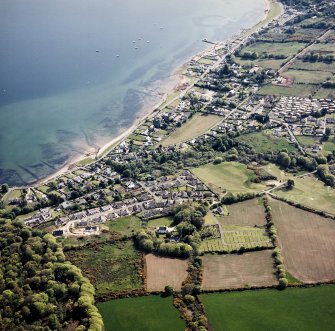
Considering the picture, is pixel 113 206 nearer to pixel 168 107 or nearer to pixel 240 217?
pixel 240 217

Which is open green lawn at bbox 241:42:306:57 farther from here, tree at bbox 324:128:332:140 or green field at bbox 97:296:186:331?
green field at bbox 97:296:186:331

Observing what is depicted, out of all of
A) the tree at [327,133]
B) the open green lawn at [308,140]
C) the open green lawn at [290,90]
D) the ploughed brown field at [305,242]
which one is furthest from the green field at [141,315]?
the open green lawn at [290,90]


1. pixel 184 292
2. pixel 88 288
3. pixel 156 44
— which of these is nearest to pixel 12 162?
pixel 88 288

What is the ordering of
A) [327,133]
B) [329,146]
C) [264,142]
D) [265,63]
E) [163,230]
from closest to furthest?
[163,230], [329,146], [264,142], [327,133], [265,63]

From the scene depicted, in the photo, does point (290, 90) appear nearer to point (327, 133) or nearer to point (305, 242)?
point (327, 133)

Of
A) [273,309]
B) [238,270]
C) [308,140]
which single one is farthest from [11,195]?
[308,140]

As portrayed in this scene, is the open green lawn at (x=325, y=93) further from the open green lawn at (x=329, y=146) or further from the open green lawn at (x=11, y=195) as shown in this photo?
the open green lawn at (x=11, y=195)
